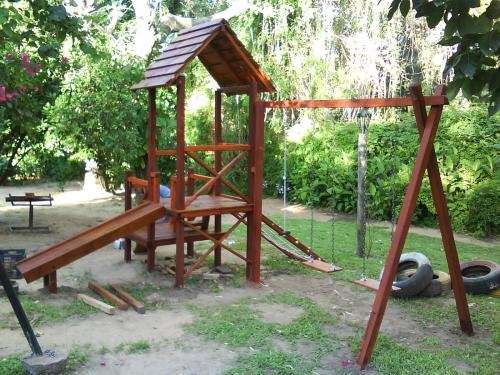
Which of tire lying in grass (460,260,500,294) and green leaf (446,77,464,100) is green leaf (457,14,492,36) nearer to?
green leaf (446,77,464,100)

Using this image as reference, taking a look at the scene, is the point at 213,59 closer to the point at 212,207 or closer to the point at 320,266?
the point at 212,207

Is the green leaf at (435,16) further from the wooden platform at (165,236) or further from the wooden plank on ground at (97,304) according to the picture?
the wooden platform at (165,236)

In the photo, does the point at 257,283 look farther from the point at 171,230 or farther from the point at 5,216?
the point at 5,216

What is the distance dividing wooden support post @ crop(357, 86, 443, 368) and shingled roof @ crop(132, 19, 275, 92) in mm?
2790

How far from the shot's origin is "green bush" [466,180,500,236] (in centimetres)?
1095

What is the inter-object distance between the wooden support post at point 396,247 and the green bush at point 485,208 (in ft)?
21.8

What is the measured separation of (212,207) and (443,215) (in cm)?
287

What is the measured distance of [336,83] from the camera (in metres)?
14.5

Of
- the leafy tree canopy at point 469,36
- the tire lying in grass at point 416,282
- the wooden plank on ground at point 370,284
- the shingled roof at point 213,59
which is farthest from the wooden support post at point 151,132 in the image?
the leafy tree canopy at point 469,36

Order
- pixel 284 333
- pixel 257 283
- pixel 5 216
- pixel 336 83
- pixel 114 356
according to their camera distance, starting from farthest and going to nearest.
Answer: pixel 336 83 → pixel 5 216 → pixel 257 283 → pixel 284 333 → pixel 114 356

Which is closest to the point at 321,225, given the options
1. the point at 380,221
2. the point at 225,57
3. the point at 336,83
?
the point at 380,221

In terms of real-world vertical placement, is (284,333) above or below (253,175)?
below

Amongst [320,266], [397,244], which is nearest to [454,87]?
[397,244]

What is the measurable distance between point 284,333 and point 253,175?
2438 millimetres
